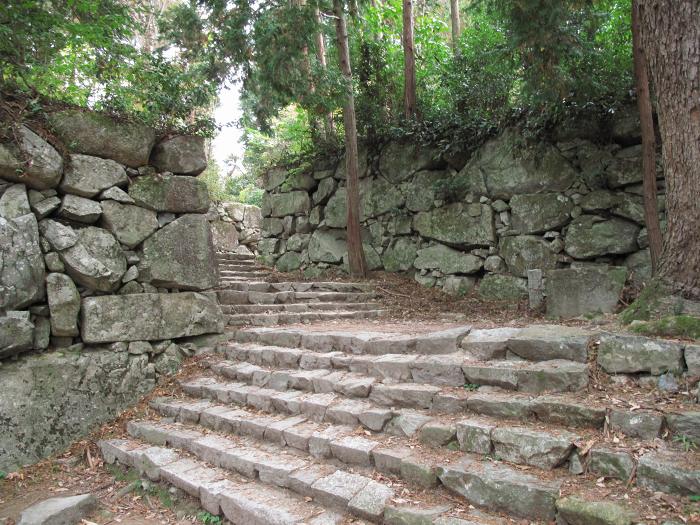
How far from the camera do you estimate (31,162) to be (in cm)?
392

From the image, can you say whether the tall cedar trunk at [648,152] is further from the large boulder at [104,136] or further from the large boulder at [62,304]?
the large boulder at [62,304]

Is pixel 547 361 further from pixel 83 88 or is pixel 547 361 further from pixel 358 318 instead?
pixel 83 88

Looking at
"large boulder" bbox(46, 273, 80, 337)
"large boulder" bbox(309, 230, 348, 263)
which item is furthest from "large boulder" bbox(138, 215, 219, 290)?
"large boulder" bbox(309, 230, 348, 263)

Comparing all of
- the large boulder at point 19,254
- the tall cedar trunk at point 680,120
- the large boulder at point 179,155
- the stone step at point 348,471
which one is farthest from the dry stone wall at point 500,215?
the large boulder at point 19,254

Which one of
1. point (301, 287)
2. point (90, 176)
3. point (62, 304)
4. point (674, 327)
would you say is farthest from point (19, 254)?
point (674, 327)

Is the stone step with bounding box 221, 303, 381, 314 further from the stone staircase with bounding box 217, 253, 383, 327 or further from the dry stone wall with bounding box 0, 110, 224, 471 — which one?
the dry stone wall with bounding box 0, 110, 224, 471

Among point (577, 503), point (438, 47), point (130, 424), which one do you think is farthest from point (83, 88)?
point (438, 47)

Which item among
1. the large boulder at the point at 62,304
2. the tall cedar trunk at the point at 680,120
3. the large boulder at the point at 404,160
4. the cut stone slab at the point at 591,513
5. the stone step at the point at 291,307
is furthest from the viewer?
the large boulder at the point at 404,160

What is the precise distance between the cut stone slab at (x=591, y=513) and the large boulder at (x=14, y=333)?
410 centimetres

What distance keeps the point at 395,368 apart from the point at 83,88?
16.5 ft

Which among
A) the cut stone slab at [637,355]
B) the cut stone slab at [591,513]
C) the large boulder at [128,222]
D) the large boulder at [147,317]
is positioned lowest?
the cut stone slab at [591,513]

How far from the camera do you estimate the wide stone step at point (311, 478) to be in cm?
238

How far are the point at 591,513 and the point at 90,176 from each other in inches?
181

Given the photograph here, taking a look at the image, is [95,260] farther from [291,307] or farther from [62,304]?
[291,307]
